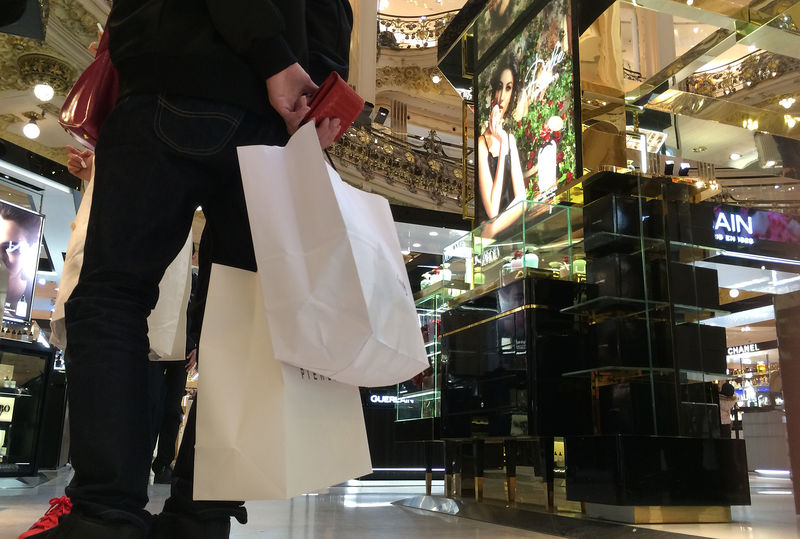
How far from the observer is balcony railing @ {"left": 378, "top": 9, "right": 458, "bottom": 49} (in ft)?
54.2

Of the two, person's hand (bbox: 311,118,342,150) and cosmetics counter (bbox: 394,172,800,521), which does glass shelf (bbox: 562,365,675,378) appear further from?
person's hand (bbox: 311,118,342,150)

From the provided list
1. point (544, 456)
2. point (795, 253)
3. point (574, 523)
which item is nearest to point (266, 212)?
point (574, 523)

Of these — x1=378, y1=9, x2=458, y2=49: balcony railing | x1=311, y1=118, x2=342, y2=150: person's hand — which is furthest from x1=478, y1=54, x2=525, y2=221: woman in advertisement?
x1=378, y1=9, x2=458, y2=49: balcony railing

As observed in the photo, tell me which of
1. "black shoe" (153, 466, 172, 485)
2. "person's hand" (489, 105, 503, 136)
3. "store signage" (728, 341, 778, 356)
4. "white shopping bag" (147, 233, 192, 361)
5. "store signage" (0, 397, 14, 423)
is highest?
"person's hand" (489, 105, 503, 136)

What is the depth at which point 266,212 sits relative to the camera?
102 centimetres

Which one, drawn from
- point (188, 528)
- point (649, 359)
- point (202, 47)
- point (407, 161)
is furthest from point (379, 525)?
point (407, 161)

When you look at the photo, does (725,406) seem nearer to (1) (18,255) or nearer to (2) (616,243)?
(2) (616,243)

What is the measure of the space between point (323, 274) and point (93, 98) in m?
0.62

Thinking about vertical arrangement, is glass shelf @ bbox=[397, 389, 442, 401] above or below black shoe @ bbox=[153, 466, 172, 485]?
above

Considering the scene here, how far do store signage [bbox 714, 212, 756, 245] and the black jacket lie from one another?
2.85 meters

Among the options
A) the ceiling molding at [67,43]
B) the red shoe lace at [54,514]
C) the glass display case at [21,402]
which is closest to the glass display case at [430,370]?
the glass display case at [21,402]

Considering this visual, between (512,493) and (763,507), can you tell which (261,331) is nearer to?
(512,493)

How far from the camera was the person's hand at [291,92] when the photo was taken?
111cm

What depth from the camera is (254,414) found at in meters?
0.99
